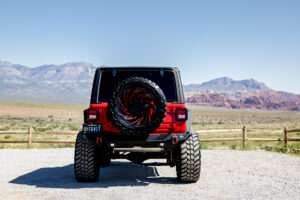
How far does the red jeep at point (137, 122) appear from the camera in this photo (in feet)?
19.9

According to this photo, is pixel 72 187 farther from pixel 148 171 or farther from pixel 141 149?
pixel 148 171

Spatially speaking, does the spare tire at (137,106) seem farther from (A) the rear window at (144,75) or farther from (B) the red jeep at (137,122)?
(A) the rear window at (144,75)

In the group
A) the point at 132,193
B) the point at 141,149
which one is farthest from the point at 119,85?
the point at 132,193

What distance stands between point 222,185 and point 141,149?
2.04 m

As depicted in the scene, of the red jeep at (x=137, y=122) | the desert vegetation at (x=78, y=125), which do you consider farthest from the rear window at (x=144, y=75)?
the desert vegetation at (x=78, y=125)

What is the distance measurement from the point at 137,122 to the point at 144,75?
1153 millimetres

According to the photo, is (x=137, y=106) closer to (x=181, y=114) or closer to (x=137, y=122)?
(x=137, y=122)

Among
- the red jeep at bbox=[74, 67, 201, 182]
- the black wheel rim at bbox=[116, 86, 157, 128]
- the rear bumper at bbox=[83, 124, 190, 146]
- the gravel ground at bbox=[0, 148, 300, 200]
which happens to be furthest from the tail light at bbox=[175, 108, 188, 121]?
the gravel ground at bbox=[0, 148, 300, 200]

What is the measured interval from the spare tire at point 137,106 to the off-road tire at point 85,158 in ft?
3.88

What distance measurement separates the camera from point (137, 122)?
6.16 metres

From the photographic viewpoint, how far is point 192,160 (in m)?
6.74

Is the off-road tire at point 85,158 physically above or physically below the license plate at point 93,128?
below

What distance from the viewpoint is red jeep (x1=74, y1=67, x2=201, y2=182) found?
6074 mm

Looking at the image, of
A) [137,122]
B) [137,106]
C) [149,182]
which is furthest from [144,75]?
[149,182]
